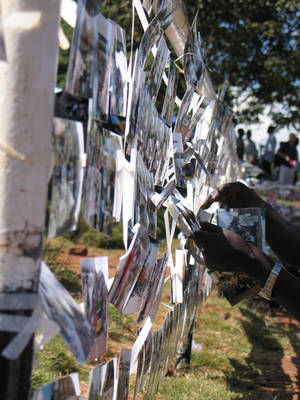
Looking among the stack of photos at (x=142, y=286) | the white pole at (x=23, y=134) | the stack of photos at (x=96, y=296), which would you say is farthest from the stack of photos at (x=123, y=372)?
the white pole at (x=23, y=134)

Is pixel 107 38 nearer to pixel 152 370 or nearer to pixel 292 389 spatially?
pixel 152 370

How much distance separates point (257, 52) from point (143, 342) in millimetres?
13174

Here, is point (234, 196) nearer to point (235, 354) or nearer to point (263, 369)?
point (263, 369)

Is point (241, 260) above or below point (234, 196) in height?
below

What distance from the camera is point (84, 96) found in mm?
877

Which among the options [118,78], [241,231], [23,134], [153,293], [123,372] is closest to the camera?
[23,134]

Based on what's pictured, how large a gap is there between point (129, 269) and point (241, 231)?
657mm

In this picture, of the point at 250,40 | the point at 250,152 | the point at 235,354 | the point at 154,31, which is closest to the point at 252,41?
the point at 250,40

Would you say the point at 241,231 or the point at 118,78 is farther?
the point at 241,231

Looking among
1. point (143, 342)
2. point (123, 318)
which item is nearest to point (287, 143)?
point (123, 318)

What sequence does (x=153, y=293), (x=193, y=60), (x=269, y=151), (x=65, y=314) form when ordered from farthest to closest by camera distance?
(x=269, y=151)
(x=193, y=60)
(x=153, y=293)
(x=65, y=314)

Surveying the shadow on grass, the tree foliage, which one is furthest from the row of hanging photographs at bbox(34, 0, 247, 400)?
the tree foliage

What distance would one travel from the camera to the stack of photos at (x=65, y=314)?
87cm

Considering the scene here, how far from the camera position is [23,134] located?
773mm
